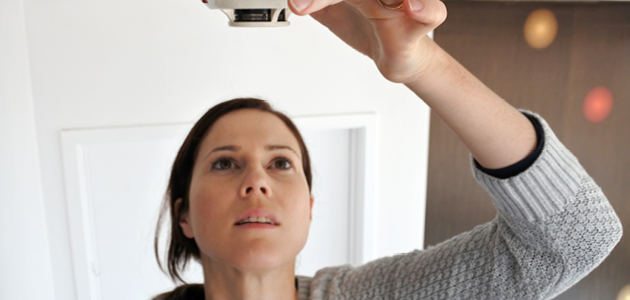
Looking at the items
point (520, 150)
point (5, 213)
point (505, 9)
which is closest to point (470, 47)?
point (505, 9)

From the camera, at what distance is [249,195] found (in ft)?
2.89

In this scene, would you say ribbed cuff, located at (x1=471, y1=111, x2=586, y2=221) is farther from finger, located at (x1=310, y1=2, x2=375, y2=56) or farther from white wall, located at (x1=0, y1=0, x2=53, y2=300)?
white wall, located at (x1=0, y1=0, x2=53, y2=300)

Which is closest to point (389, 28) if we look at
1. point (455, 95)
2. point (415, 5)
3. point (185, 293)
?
point (415, 5)

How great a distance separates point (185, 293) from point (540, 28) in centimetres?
162

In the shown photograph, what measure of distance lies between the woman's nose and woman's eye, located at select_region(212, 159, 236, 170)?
6cm

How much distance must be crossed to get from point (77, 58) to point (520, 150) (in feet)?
4.17

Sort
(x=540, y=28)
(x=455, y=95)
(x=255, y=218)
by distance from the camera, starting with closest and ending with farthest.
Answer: (x=455, y=95) < (x=255, y=218) < (x=540, y=28)

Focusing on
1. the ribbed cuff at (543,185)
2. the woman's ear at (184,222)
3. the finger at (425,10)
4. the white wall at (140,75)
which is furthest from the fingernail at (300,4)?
the white wall at (140,75)

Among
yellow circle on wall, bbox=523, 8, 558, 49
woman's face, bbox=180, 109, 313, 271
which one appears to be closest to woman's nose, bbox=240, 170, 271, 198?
woman's face, bbox=180, 109, 313, 271

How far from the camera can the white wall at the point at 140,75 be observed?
1.43 meters

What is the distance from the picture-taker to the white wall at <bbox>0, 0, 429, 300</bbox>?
1426 mm

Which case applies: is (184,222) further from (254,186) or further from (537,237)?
(537,237)

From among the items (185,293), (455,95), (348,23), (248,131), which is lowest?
(185,293)

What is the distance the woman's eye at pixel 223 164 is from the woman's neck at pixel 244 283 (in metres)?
0.19
